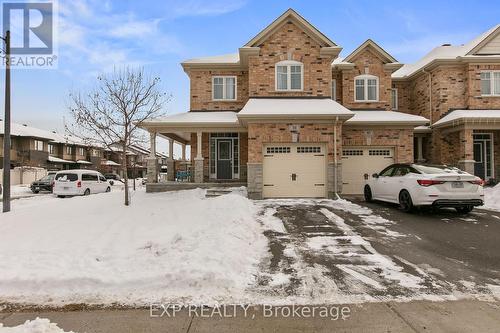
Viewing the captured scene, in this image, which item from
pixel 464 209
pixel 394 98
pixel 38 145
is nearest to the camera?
pixel 464 209

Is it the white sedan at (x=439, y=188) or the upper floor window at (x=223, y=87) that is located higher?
the upper floor window at (x=223, y=87)

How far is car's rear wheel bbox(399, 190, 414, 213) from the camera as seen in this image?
9914 mm

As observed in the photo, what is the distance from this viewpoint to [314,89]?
14.9 m

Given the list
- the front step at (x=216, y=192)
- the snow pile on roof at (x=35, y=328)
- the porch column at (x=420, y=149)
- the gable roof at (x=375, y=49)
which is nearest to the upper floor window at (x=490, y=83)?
the porch column at (x=420, y=149)

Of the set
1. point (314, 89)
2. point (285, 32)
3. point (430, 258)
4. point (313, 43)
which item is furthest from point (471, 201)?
point (285, 32)

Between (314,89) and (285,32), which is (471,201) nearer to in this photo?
(314,89)

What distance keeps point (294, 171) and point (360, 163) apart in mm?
4049

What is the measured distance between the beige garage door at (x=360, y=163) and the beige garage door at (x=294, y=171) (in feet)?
8.34

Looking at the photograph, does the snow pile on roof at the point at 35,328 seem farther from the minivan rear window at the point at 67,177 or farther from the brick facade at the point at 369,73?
the minivan rear window at the point at 67,177

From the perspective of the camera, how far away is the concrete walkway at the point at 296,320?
351 centimetres

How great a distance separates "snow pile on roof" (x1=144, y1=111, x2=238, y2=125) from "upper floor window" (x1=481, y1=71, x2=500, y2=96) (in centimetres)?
1343

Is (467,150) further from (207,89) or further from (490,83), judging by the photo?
(207,89)

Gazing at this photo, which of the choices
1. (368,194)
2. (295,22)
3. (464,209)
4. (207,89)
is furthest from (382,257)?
(207,89)

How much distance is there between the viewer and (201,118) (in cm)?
1570
